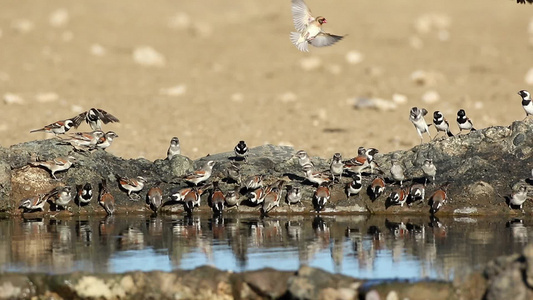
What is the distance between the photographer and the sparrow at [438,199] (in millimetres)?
14845

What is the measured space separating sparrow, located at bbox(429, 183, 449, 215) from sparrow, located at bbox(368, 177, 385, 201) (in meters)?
0.79

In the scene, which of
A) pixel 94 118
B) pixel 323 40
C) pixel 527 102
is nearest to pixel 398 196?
pixel 323 40

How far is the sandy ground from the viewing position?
2478 centimetres

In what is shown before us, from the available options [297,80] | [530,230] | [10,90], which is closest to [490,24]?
[297,80]

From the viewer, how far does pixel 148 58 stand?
3375 cm

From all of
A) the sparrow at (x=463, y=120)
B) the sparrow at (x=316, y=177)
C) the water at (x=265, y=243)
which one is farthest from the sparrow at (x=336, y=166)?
the sparrow at (x=463, y=120)

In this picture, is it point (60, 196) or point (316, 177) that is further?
point (316, 177)

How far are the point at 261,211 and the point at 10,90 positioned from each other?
15.5 metres

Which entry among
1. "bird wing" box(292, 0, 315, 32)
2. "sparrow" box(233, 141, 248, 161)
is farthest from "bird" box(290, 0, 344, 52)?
"sparrow" box(233, 141, 248, 161)

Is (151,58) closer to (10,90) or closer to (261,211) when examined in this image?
(10,90)

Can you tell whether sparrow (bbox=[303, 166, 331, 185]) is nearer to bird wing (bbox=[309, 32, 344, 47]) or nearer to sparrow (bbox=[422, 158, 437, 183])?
sparrow (bbox=[422, 158, 437, 183])

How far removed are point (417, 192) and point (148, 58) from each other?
2011 centimetres

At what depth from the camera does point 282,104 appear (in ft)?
91.7

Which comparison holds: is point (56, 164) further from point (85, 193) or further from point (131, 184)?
point (131, 184)
